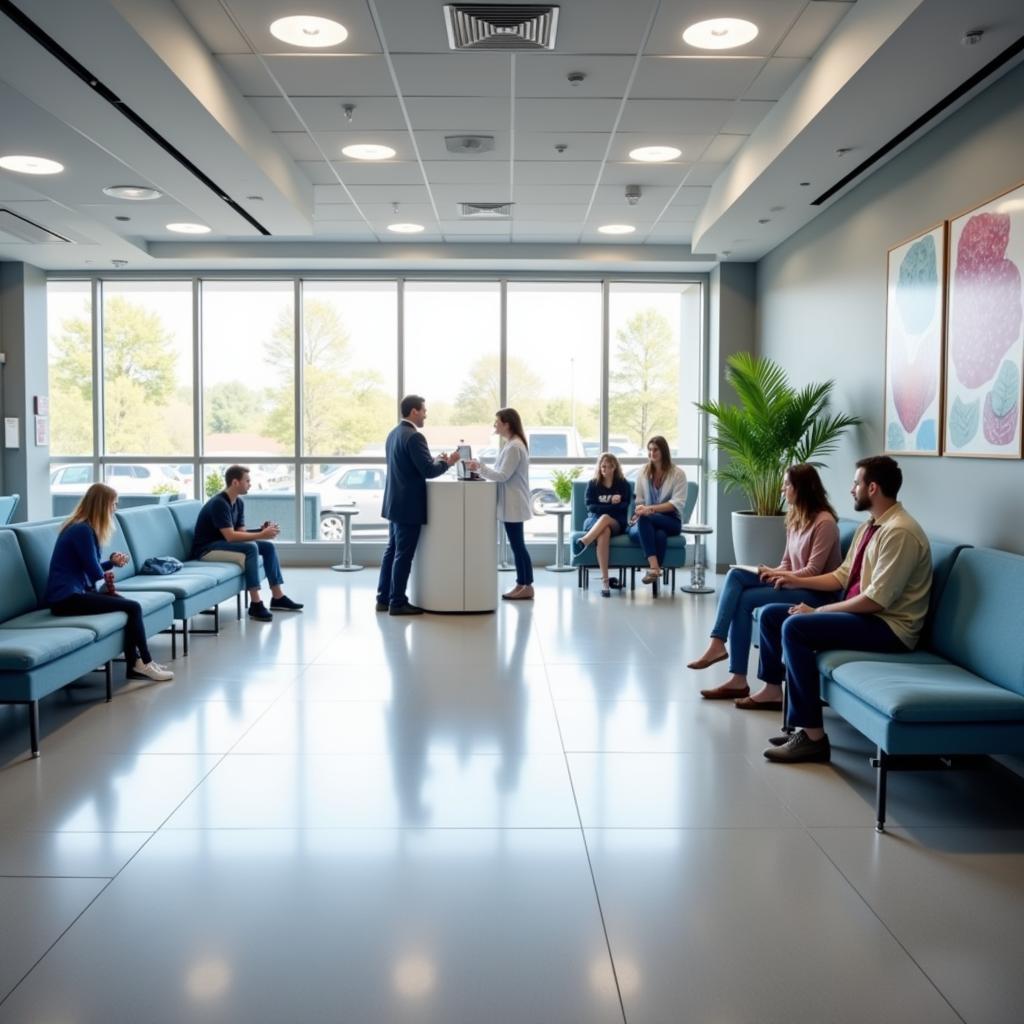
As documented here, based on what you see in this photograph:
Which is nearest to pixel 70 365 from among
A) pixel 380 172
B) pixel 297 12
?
pixel 380 172

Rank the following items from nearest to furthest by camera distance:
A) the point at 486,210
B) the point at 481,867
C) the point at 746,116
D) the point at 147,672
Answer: the point at 481,867 → the point at 147,672 → the point at 746,116 → the point at 486,210

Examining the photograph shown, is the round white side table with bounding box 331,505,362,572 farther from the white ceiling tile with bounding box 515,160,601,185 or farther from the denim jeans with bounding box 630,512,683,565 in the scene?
the white ceiling tile with bounding box 515,160,601,185

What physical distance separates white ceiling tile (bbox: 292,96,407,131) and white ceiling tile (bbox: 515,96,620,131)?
0.80 m

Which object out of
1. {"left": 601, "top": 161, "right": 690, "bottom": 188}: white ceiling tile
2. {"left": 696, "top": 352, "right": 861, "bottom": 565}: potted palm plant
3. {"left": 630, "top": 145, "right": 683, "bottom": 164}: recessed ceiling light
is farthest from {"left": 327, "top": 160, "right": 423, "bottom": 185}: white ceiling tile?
{"left": 696, "top": 352, "right": 861, "bottom": 565}: potted palm plant

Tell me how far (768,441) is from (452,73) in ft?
11.5

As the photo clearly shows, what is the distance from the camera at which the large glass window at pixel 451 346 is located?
10.8 metres

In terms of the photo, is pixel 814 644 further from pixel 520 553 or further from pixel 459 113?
pixel 520 553

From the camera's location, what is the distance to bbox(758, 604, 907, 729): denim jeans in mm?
4164

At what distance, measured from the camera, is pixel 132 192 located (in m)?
7.30

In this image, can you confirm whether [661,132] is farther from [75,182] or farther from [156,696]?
[156,696]

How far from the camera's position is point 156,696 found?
203 inches

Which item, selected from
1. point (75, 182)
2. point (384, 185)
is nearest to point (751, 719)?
point (384, 185)

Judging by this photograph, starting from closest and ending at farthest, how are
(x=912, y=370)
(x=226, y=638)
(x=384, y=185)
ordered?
(x=912, y=370) → (x=226, y=638) → (x=384, y=185)

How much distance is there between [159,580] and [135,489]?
4956mm
